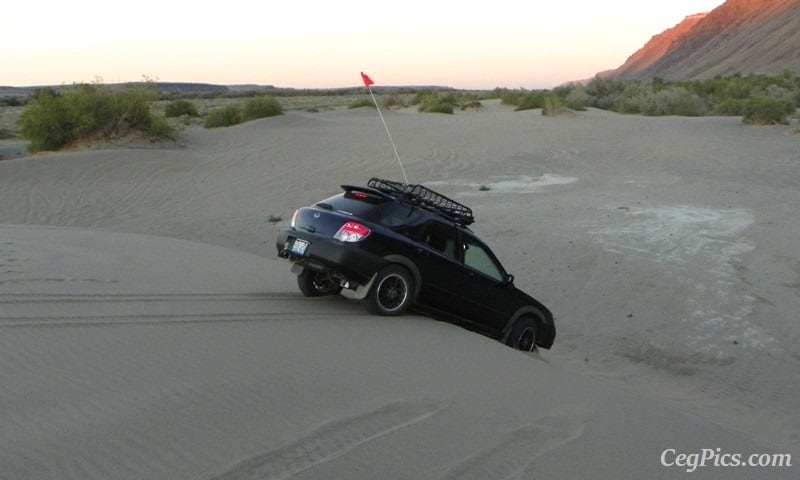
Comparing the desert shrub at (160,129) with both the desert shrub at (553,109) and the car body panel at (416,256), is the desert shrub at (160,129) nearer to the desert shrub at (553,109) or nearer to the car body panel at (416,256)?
the desert shrub at (553,109)

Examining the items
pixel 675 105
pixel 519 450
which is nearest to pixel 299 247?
pixel 519 450

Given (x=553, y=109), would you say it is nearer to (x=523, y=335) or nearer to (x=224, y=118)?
(x=224, y=118)

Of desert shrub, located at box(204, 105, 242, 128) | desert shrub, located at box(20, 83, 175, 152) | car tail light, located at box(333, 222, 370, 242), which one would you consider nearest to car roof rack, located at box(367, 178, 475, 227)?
car tail light, located at box(333, 222, 370, 242)

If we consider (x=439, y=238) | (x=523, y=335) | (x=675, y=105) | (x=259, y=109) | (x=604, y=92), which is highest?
(x=604, y=92)

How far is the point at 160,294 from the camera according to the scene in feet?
26.3

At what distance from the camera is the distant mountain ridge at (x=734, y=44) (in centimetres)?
9512

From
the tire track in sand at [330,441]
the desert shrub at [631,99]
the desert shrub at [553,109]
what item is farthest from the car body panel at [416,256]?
the desert shrub at [631,99]

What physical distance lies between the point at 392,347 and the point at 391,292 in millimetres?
1423

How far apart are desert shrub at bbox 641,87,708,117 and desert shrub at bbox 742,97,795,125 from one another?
9530mm

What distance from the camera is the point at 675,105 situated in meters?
42.3

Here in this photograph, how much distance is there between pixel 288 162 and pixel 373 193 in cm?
1841

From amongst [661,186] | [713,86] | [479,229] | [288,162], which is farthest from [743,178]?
[713,86]

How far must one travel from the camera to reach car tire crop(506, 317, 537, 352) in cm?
896

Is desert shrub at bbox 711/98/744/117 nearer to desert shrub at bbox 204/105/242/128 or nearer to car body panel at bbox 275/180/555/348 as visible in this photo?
desert shrub at bbox 204/105/242/128
